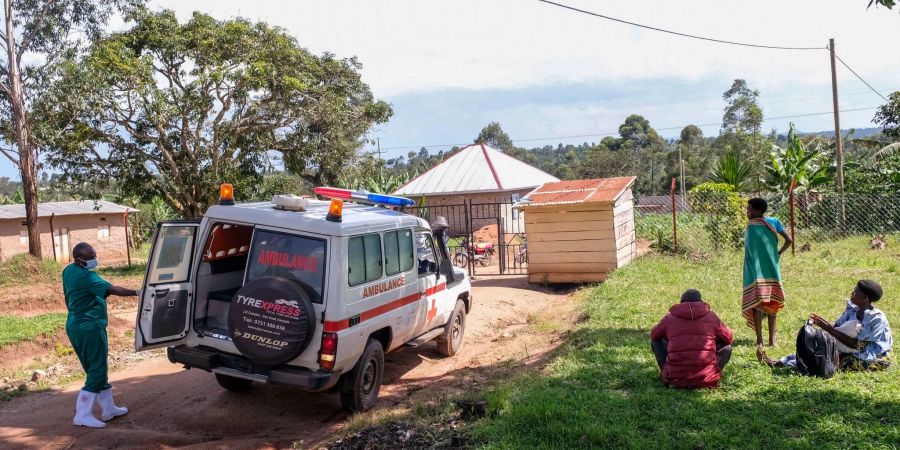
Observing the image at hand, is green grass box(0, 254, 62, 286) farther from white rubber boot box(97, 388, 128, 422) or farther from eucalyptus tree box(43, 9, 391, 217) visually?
white rubber boot box(97, 388, 128, 422)

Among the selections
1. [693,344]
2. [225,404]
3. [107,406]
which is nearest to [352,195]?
[225,404]

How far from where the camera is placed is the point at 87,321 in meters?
6.23

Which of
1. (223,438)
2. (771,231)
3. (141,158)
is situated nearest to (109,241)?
(141,158)

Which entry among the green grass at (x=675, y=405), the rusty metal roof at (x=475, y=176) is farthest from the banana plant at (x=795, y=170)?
the rusty metal roof at (x=475, y=176)

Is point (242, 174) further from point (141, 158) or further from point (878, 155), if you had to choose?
point (878, 155)

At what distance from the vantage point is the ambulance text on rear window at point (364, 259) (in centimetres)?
609

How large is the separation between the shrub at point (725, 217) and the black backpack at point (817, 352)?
11.0 meters

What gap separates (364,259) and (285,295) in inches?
39.4

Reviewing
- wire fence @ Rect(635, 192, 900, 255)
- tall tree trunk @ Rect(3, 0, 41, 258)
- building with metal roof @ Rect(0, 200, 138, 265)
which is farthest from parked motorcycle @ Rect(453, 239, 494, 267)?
building with metal roof @ Rect(0, 200, 138, 265)

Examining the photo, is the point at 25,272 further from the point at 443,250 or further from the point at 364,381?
the point at 364,381

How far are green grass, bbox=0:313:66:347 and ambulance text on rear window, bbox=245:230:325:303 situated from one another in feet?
21.0

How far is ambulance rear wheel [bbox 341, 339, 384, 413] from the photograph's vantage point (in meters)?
6.23

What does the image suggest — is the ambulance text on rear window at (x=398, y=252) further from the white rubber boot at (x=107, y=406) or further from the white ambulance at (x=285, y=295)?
the white rubber boot at (x=107, y=406)

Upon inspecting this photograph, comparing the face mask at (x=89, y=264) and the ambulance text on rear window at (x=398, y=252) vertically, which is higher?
the face mask at (x=89, y=264)
